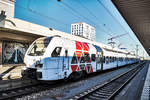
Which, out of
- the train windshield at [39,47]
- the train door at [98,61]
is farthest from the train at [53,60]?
the train door at [98,61]

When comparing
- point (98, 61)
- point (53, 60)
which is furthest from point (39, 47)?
point (98, 61)

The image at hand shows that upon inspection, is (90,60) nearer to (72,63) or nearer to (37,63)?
(72,63)

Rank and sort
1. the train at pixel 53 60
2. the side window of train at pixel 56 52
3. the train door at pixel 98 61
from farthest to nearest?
the train door at pixel 98 61 < the side window of train at pixel 56 52 < the train at pixel 53 60

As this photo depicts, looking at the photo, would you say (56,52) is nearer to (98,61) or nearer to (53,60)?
(53,60)

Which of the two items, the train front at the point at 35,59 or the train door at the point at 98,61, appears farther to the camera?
the train door at the point at 98,61

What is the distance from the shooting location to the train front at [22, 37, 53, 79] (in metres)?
7.12

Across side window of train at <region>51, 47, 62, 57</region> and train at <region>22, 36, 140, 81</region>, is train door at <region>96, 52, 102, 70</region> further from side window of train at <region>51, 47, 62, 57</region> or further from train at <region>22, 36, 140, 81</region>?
side window of train at <region>51, 47, 62, 57</region>

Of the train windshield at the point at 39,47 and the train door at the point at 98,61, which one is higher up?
the train windshield at the point at 39,47

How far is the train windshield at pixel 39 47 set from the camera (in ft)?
24.8

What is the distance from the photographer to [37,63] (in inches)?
283

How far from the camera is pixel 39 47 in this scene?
791 centimetres

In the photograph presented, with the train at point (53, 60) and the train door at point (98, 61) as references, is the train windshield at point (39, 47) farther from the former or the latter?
the train door at point (98, 61)

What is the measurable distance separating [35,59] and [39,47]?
0.93 m

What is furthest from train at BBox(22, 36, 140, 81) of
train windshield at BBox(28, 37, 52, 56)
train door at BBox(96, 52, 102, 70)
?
train door at BBox(96, 52, 102, 70)
